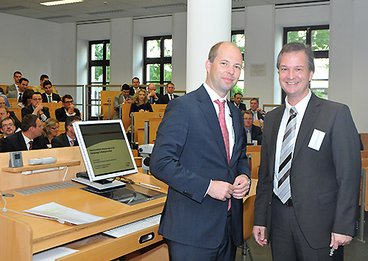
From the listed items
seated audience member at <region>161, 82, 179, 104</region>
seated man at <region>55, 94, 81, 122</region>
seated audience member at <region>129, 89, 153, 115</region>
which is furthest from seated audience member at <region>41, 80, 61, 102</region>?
seated audience member at <region>161, 82, 179, 104</region>

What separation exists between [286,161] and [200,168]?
0.46 metres

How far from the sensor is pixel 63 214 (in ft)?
7.10

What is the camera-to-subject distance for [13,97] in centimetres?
1008

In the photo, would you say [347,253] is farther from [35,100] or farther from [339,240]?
[35,100]

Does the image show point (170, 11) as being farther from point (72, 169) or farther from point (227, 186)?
point (227, 186)

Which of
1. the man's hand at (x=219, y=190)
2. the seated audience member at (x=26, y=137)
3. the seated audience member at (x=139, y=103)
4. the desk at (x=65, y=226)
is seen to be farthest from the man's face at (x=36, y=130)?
the seated audience member at (x=139, y=103)

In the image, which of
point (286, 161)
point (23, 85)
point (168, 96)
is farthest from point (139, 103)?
point (286, 161)

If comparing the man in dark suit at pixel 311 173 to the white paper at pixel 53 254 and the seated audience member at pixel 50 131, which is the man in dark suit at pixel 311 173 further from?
the seated audience member at pixel 50 131

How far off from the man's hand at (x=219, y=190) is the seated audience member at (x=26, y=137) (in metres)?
3.67

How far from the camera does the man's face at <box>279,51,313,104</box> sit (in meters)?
1.96

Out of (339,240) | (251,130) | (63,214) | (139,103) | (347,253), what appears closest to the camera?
(339,240)

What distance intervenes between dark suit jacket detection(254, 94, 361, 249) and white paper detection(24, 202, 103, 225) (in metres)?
0.97

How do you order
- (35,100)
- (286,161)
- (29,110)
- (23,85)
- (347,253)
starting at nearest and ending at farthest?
(286,161)
(347,253)
(29,110)
(35,100)
(23,85)

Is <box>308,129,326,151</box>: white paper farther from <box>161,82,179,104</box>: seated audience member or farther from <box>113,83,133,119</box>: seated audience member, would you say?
<box>161,82,179,104</box>: seated audience member
